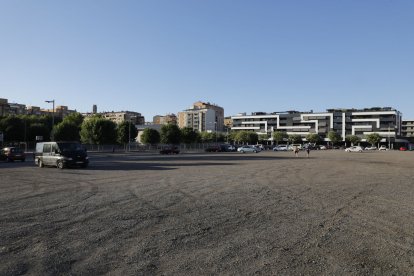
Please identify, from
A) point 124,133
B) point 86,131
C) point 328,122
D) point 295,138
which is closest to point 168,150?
point 86,131

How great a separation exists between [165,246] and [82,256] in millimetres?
1373

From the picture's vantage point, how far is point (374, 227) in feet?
27.2

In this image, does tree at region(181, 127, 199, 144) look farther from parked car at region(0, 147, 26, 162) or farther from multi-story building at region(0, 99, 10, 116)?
parked car at region(0, 147, 26, 162)

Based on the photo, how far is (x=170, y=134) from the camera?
331ft

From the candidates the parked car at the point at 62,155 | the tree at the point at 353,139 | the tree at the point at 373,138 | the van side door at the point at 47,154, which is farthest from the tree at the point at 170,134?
the tree at the point at 353,139

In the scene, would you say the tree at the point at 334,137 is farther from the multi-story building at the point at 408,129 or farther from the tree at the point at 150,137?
the tree at the point at 150,137

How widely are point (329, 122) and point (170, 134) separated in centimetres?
9261

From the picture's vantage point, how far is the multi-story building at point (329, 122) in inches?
6191

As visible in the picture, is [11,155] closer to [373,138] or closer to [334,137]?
[334,137]

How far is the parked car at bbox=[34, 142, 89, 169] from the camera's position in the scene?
87.2 ft

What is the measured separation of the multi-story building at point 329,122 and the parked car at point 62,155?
147380mm

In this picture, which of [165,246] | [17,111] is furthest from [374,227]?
Result: [17,111]

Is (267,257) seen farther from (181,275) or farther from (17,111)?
(17,111)

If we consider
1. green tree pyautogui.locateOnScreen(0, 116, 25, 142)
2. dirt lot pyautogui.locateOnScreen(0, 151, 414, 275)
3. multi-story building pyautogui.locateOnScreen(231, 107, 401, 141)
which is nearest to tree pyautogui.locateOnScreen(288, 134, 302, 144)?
multi-story building pyautogui.locateOnScreen(231, 107, 401, 141)
